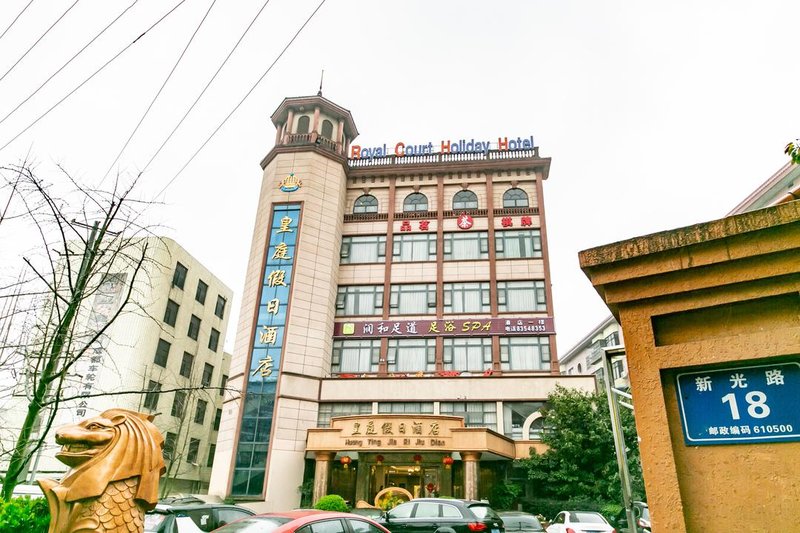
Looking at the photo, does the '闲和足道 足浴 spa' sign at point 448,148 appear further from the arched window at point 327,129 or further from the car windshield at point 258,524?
the car windshield at point 258,524

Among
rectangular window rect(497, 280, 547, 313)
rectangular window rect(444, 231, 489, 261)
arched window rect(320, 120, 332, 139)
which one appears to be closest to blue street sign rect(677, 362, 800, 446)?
rectangular window rect(497, 280, 547, 313)

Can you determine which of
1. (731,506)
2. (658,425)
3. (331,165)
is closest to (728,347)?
(658,425)

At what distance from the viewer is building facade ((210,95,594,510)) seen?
2545 centimetres

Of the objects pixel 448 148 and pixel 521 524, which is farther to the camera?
pixel 448 148

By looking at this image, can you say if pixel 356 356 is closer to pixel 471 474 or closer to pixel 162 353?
pixel 471 474

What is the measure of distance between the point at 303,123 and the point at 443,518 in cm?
2999

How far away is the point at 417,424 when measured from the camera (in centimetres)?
2403

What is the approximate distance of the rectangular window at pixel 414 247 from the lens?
3347 cm

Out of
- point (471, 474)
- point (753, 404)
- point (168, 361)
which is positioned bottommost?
point (471, 474)

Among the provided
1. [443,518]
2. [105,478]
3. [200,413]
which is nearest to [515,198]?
[443,518]

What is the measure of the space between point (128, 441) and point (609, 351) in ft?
17.6

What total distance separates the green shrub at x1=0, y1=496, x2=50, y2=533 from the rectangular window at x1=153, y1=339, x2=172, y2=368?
27811mm

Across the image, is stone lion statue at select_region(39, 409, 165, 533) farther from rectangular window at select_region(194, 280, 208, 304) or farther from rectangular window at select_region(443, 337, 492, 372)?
rectangular window at select_region(194, 280, 208, 304)

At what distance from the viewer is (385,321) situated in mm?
31641
